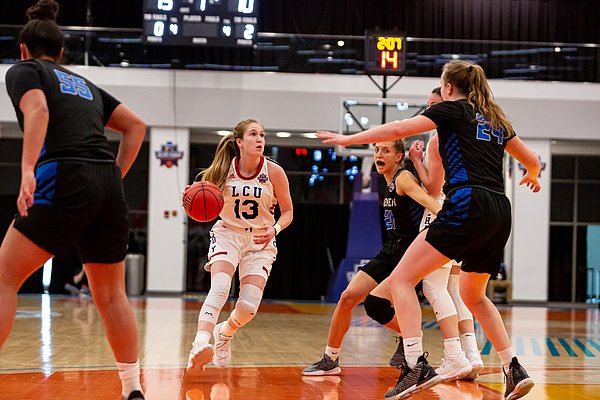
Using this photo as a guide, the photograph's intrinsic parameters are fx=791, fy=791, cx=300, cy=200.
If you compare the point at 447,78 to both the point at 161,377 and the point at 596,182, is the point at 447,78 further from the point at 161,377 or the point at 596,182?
the point at 596,182

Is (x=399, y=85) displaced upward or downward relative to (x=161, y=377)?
upward

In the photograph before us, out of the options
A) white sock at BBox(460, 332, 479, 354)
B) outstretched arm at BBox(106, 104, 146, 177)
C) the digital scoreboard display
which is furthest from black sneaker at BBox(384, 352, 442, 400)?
the digital scoreboard display

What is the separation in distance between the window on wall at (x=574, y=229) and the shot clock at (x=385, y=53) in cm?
843

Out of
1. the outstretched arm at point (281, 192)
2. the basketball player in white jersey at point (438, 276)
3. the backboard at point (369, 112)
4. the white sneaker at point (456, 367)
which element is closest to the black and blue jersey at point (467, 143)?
the basketball player in white jersey at point (438, 276)

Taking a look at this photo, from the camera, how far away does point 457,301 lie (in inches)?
234

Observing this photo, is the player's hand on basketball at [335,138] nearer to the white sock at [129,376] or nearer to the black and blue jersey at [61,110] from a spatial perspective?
the black and blue jersey at [61,110]

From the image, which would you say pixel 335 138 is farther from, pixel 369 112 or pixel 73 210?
pixel 369 112

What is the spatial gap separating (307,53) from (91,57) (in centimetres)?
459

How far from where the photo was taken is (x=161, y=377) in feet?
17.6

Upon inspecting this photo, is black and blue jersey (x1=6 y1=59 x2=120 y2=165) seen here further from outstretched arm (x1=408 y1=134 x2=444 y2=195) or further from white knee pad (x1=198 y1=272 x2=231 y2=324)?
outstretched arm (x1=408 y1=134 x2=444 y2=195)

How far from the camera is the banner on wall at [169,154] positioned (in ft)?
57.2

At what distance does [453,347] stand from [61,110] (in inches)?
117

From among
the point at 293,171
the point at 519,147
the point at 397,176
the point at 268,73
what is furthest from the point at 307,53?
the point at 519,147

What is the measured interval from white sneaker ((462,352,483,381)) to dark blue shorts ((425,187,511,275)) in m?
1.44
